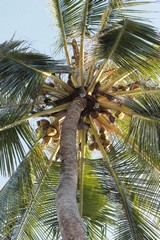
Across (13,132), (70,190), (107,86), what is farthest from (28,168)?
(70,190)

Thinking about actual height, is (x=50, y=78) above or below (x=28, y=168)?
above

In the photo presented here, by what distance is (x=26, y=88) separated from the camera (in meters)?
6.57

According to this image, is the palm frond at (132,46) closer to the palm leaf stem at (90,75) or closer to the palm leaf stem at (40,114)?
the palm leaf stem at (90,75)

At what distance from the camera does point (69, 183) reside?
5195 mm

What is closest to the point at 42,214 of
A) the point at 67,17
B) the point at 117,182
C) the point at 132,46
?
the point at 117,182

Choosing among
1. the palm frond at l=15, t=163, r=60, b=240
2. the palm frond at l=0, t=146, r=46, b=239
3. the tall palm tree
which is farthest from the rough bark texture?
the palm frond at l=15, t=163, r=60, b=240

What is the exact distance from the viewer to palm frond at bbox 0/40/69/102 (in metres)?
6.54

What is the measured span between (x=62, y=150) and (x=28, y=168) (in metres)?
1.45

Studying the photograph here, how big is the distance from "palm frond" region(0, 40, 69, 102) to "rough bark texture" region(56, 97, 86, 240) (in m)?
0.54

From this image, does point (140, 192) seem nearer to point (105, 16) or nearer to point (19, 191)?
point (19, 191)

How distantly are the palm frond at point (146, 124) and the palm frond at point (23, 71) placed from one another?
1.05 m

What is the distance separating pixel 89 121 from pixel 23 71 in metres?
1.26

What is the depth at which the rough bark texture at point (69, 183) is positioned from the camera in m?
4.32

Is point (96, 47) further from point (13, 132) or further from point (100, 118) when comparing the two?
point (13, 132)
